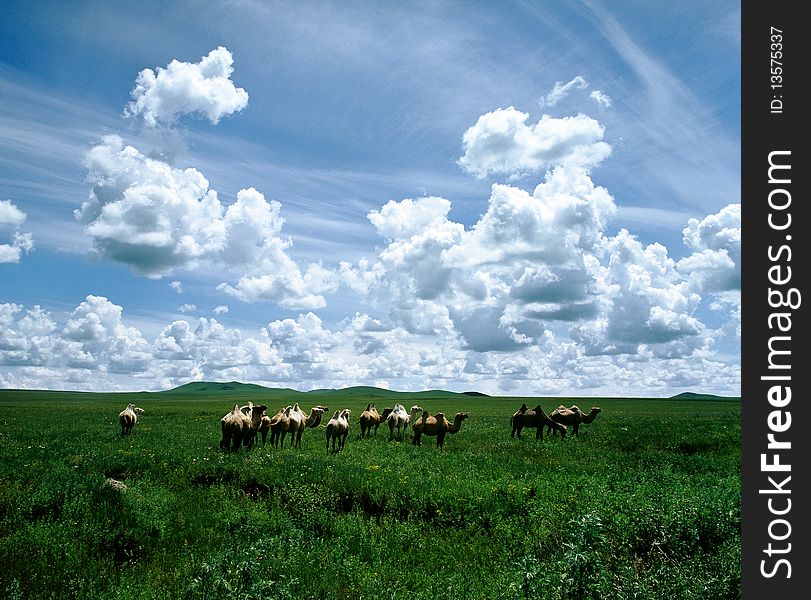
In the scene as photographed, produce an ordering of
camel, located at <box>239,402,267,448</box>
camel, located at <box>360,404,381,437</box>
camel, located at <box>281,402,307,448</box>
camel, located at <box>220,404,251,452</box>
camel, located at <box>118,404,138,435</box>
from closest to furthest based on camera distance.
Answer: camel, located at <box>220,404,251,452</box>, camel, located at <box>239,402,267,448</box>, camel, located at <box>281,402,307,448</box>, camel, located at <box>118,404,138,435</box>, camel, located at <box>360,404,381,437</box>

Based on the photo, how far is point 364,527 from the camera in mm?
12102

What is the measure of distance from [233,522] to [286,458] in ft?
25.4

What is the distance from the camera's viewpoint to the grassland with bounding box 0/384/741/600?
8.57m

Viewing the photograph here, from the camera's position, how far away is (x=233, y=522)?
12266 millimetres

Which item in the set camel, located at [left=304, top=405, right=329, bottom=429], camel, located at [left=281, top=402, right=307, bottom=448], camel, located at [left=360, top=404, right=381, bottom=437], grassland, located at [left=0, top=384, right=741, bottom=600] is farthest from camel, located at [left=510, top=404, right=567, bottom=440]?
camel, located at [left=304, top=405, right=329, bottom=429]

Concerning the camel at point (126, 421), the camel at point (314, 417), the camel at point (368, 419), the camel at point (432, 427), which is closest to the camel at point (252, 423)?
the camel at point (314, 417)

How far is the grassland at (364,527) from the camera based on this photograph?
8570mm
